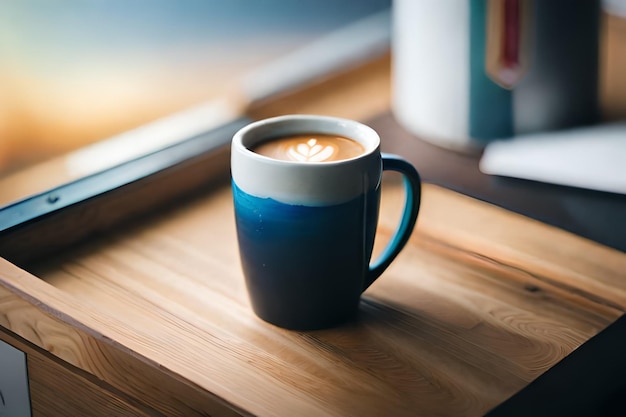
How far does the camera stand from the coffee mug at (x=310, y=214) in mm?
474

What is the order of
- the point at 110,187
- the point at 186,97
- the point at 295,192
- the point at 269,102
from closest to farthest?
the point at 295,192 < the point at 110,187 < the point at 269,102 < the point at 186,97

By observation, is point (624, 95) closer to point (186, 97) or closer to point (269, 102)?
point (269, 102)

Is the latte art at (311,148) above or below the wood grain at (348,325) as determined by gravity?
above

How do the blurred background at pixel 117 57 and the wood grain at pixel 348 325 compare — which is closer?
the wood grain at pixel 348 325

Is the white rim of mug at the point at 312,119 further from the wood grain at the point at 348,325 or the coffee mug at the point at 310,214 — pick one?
the wood grain at the point at 348,325

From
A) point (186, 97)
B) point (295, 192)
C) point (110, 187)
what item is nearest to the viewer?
point (295, 192)

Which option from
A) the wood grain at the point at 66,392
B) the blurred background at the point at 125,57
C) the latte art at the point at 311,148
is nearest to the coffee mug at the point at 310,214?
the latte art at the point at 311,148

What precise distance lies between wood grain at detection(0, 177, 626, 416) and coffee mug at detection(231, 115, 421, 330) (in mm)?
24

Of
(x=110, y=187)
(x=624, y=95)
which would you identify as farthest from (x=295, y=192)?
(x=624, y=95)

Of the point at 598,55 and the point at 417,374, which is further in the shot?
the point at 598,55

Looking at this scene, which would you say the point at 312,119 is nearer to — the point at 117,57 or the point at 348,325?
the point at 348,325

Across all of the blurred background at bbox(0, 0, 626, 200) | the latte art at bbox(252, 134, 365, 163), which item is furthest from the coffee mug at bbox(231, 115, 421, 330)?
the blurred background at bbox(0, 0, 626, 200)

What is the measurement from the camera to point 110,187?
2.08 feet

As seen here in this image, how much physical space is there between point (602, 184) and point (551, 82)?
4.3 inches
